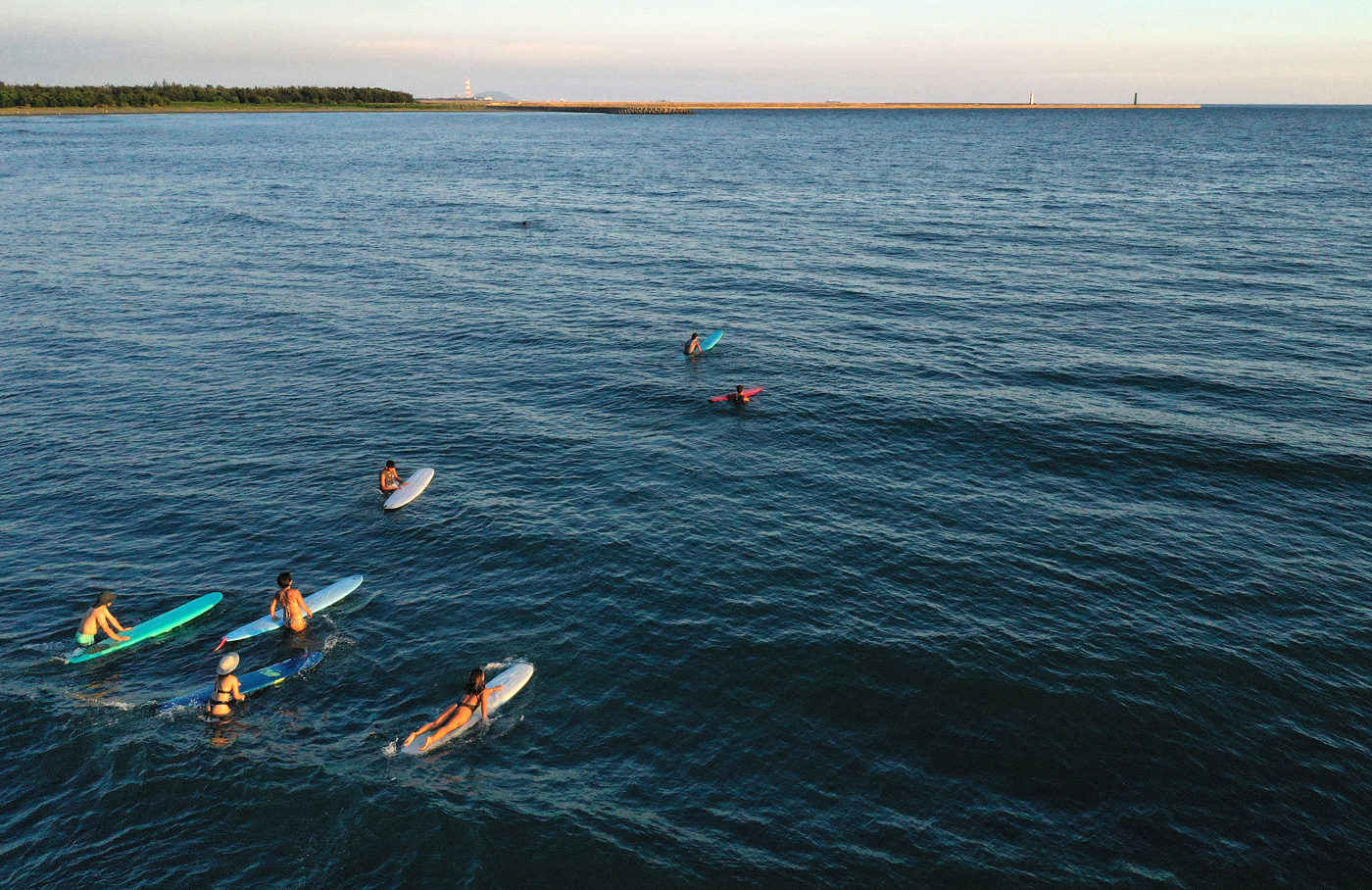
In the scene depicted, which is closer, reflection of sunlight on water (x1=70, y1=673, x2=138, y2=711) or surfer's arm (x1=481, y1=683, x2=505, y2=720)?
surfer's arm (x1=481, y1=683, x2=505, y2=720)

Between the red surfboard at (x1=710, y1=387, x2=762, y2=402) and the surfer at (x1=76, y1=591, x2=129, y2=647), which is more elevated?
the red surfboard at (x1=710, y1=387, x2=762, y2=402)

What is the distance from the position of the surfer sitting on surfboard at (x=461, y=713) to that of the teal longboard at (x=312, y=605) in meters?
7.73

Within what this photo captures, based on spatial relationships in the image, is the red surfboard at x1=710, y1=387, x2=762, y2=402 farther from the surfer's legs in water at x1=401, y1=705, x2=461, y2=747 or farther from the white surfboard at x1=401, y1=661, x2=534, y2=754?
the surfer's legs in water at x1=401, y1=705, x2=461, y2=747

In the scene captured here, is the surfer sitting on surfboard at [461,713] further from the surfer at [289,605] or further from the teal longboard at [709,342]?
the teal longboard at [709,342]

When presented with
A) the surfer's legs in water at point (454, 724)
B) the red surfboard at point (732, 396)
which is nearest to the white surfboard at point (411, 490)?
the surfer's legs in water at point (454, 724)

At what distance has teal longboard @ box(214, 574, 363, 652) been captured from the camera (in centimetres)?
2827

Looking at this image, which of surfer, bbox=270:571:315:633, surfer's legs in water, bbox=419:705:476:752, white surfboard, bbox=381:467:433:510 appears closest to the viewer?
surfer's legs in water, bbox=419:705:476:752

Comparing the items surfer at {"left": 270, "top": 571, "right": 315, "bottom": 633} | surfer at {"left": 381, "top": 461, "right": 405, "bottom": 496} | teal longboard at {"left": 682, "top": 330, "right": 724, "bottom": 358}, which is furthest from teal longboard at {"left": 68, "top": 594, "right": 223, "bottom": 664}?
teal longboard at {"left": 682, "top": 330, "right": 724, "bottom": 358}

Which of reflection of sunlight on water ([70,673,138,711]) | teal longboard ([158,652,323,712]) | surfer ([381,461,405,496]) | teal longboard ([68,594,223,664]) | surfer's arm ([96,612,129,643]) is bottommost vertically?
reflection of sunlight on water ([70,673,138,711])

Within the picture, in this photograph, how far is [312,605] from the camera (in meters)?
29.6

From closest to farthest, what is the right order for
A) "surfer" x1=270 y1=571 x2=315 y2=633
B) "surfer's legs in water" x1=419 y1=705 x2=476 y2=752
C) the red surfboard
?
1. "surfer's legs in water" x1=419 y1=705 x2=476 y2=752
2. "surfer" x1=270 y1=571 x2=315 y2=633
3. the red surfboard

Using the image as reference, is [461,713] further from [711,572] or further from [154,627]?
[154,627]

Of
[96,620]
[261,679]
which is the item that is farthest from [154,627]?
[261,679]

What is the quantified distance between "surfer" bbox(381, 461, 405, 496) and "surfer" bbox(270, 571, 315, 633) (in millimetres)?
8920
